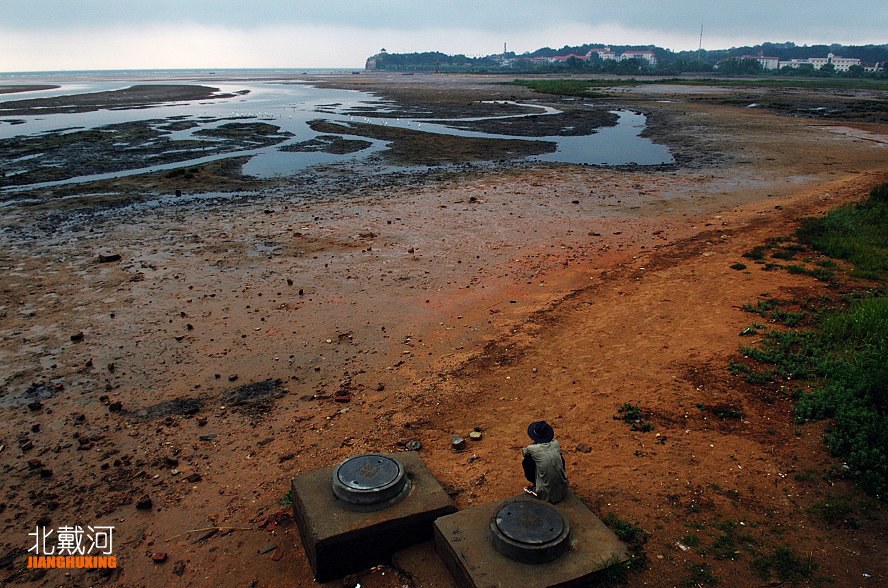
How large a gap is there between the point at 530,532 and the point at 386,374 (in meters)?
4.45

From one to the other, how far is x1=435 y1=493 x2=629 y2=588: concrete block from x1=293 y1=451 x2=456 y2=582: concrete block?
0.82 ft

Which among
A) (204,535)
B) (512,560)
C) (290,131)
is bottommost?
(204,535)

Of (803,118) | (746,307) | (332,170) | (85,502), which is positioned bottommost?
(85,502)

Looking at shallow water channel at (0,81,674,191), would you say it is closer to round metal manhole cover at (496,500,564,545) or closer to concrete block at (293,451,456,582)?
concrete block at (293,451,456,582)

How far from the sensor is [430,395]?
8211 mm

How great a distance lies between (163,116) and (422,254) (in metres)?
43.2

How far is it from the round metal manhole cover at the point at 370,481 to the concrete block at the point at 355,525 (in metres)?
0.09

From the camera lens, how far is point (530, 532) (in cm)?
487

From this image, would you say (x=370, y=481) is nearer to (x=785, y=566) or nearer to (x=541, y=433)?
(x=541, y=433)

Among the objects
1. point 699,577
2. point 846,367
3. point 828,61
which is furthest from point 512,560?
point 828,61

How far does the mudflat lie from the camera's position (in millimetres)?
5582

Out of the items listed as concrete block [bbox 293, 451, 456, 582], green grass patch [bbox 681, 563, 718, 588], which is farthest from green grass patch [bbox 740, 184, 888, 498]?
concrete block [bbox 293, 451, 456, 582]

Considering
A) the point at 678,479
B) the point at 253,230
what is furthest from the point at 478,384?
the point at 253,230

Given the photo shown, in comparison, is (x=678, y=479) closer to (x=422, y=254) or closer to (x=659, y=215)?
(x=422, y=254)
